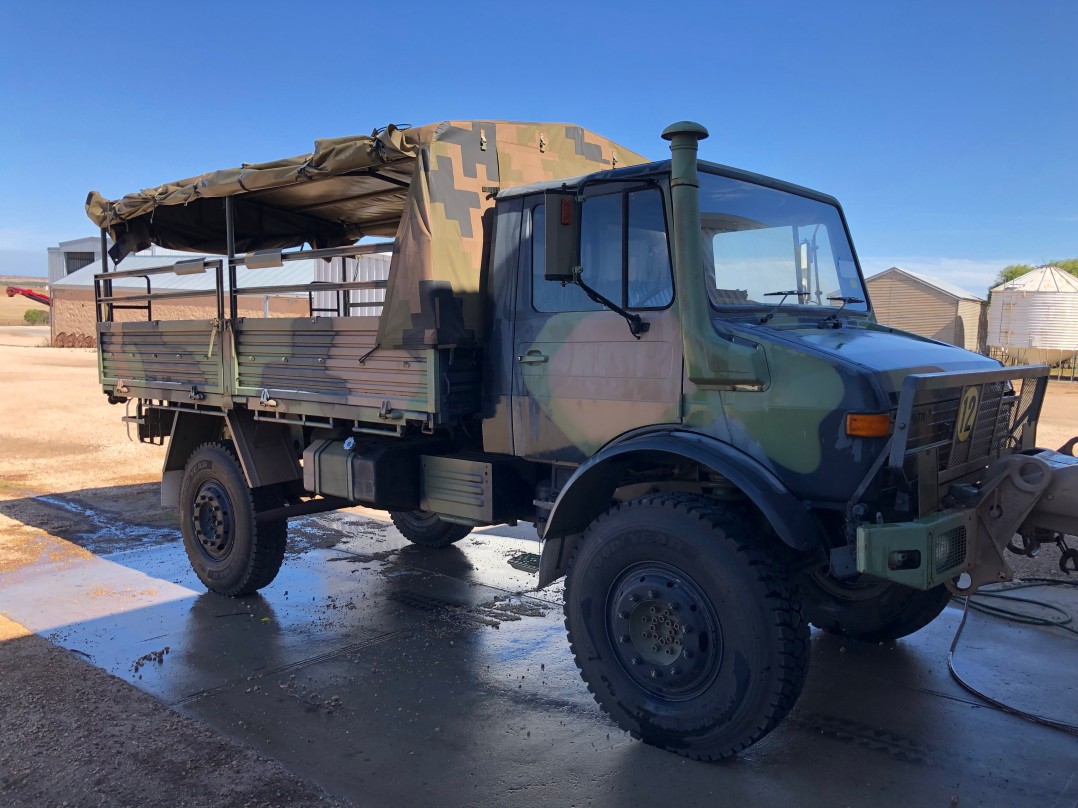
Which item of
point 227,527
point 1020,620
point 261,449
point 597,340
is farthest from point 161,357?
point 1020,620

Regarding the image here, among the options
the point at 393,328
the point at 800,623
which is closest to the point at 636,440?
the point at 800,623

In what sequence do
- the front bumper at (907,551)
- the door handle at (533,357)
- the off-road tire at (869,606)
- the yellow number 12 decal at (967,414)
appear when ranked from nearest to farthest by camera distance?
the front bumper at (907,551) → the yellow number 12 decal at (967,414) → the door handle at (533,357) → the off-road tire at (869,606)

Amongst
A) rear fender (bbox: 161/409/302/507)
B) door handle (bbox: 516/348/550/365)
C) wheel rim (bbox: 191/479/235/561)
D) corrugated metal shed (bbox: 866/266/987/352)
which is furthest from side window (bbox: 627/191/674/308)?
corrugated metal shed (bbox: 866/266/987/352)

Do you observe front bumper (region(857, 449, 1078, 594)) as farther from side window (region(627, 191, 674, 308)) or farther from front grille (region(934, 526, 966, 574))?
side window (region(627, 191, 674, 308))

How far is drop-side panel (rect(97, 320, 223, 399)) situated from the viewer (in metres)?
6.21

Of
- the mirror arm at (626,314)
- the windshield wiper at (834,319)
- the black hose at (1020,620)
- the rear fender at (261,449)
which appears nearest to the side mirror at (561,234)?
the mirror arm at (626,314)

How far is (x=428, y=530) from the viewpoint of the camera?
7363 mm

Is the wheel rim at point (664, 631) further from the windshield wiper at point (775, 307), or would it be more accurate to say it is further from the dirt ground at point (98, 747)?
the dirt ground at point (98, 747)

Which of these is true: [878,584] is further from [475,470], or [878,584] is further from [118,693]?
[118,693]

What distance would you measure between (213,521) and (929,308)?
1154 inches

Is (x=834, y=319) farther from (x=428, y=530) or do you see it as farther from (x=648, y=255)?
(x=428, y=530)

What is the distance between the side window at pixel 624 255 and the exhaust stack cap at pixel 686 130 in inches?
13.4

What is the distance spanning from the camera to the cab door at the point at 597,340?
3994 millimetres

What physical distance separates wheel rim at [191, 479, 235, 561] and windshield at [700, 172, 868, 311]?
13.1 feet
